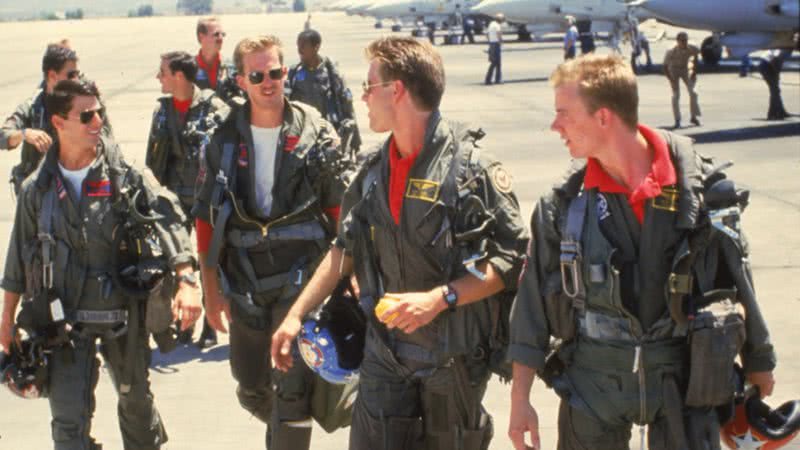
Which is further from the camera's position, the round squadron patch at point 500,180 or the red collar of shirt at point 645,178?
the round squadron patch at point 500,180

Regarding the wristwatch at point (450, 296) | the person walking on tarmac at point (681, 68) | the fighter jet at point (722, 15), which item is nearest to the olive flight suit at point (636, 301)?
the wristwatch at point (450, 296)

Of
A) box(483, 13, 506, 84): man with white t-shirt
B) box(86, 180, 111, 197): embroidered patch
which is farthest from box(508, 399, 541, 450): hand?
box(483, 13, 506, 84): man with white t-shirt

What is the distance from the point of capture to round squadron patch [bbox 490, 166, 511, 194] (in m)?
4.74

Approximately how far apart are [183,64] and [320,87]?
5.54 ft

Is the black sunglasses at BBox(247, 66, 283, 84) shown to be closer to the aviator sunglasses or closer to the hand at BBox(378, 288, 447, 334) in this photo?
the aviator sunglasses

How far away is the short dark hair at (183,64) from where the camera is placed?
8867 mm

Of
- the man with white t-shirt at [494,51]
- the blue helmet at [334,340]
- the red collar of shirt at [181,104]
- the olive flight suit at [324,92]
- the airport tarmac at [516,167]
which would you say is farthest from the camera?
the man with white t-shirt at [494,51]

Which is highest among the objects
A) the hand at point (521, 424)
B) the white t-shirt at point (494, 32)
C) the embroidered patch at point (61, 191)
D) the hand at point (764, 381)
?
the embroidered patch at point (61, 191)

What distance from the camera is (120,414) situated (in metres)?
6.04

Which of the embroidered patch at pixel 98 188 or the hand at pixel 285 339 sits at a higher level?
the embroidered patch at pixel 98 188

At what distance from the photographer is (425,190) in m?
4.72

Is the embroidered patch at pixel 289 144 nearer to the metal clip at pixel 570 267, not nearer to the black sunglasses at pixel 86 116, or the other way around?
the black sunglasses at pixel 86 116

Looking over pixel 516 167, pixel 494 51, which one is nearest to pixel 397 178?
pixel 516 167

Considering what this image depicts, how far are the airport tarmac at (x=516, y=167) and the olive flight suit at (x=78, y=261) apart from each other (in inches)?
9.4
